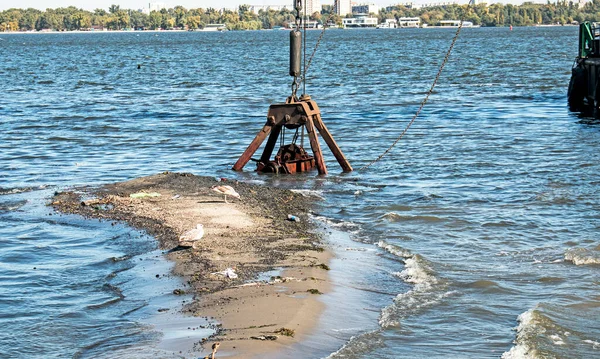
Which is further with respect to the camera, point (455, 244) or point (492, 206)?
point (492, 206)

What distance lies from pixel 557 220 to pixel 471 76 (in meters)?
38.5

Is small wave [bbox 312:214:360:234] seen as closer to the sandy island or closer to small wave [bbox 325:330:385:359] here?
the sandy island

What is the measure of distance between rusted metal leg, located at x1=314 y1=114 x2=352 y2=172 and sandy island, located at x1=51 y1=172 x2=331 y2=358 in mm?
1941

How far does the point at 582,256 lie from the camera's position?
1241 centimetres

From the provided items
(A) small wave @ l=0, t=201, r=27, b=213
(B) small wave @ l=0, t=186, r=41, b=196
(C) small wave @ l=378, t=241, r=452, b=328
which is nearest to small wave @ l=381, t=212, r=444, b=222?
(C) small wave @ l=378, t=241, r=452, b=328

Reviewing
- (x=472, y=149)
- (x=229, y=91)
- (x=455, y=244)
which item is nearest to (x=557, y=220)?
(x=455, y=244)

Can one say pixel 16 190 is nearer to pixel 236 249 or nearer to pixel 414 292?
pixel 236 249

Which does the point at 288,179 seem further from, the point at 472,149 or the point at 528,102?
the point at 528,102

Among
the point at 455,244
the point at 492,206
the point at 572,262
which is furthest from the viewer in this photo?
the point at 492,206

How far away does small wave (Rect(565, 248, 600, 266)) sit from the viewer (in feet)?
39.9

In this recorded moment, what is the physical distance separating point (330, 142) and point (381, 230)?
438 centimetres

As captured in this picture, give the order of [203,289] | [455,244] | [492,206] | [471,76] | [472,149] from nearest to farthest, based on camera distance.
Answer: [203,289] → [455,244] → [492,206] → [472,149] → [471,76]

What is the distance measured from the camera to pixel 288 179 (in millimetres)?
18188

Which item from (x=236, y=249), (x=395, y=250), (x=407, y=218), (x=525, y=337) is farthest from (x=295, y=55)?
(x=525, y=337)
